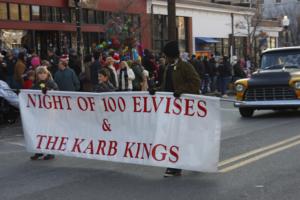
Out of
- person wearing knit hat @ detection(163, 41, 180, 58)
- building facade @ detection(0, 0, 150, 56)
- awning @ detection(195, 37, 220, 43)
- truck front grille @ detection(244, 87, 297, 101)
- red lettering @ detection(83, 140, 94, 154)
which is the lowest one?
red lettering @ detection(83, 140, 94, 154)

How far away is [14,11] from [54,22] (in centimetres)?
236

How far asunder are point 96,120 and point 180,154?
1.56m

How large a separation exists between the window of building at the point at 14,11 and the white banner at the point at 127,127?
14532 mm

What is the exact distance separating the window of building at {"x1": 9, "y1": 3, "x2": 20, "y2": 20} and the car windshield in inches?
449

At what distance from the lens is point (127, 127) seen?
Result: 330 inches

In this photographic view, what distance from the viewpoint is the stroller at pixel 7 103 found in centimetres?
1477

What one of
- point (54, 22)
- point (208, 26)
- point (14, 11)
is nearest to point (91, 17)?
point (54, 22)

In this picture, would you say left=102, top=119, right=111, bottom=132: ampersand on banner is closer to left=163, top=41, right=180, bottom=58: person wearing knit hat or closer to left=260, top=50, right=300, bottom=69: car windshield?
left=163, top=41, right=180, bottom=58: person wearing knit hat

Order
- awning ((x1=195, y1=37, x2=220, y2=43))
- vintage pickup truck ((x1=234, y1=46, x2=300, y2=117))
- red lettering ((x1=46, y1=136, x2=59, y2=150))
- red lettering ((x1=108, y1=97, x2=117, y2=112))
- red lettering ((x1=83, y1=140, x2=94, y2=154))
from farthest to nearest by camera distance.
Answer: awning ((x1=195, y1=37, x2=220, y2=43)), vintage pickup truck ((x1=234, y1=46, x2=300, y2=117)), red lettering ((x1=46, y1=136, x2=59, y2=150)), red lettering ((x1=83, y1=140, x2=94, y2=154)), red lettering ((x1=108, y1=97, x2=117, y2=112))

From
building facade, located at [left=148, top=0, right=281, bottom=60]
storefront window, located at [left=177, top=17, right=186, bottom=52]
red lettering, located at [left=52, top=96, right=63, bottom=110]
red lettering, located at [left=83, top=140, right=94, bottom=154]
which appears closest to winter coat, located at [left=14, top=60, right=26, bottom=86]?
red lettering, located at [left=52, top=96, right=63, bottom=110]

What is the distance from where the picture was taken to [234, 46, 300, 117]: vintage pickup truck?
1453 centimetres

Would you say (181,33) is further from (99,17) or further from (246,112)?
(246,112)

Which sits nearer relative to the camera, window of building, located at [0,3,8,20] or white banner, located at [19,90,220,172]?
white banner, located at [19,90,220,172]

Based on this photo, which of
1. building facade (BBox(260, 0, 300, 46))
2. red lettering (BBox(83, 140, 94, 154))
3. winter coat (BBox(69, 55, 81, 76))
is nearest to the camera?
red lettering (BBox(83, 140, 94, 154))
